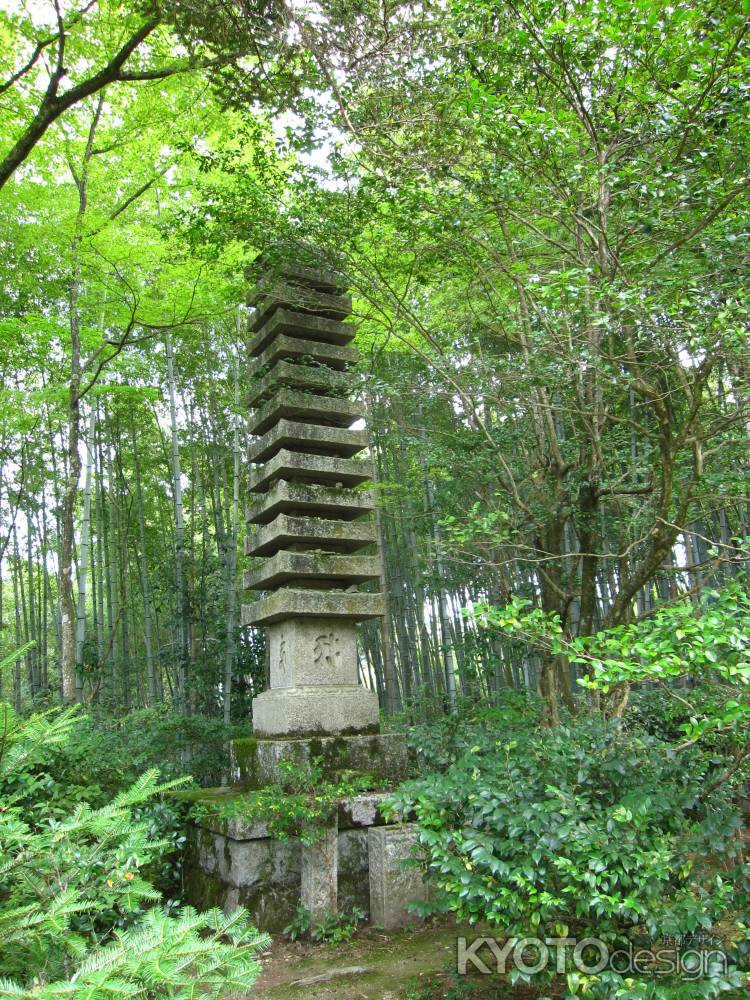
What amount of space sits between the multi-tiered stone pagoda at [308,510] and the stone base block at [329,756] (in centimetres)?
14

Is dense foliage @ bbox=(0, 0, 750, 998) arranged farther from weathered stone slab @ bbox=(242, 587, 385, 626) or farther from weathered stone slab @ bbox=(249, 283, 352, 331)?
weathered stone slab @ bbox=(242, 587, 385, 626)

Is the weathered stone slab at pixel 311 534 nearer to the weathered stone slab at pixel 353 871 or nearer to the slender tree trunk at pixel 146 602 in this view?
the weathered stone slab at pixel 353 871

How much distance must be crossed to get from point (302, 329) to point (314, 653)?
8.22ft

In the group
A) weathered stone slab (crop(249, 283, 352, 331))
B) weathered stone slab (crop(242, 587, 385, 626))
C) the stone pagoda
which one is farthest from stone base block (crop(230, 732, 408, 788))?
weathered stone slab (crop(249, 283, 352, 331))

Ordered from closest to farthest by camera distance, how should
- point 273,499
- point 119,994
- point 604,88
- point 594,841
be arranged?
1. point 119,994
2. point 594,841
3. point 604,88
4. point 273,499

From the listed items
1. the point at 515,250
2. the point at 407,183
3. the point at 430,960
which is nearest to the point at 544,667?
the point at 430,960

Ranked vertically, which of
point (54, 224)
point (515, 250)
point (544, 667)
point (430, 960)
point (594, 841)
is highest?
point (54, 224)

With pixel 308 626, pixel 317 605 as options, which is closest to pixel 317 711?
pixel 308 626

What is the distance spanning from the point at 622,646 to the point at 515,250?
356 centimetres

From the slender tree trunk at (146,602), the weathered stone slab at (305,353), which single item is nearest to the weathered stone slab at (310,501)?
the weathered stone slab at (305,353)

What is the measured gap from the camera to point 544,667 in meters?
5.16

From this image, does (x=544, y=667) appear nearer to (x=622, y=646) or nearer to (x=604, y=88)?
(x=622, y=646)

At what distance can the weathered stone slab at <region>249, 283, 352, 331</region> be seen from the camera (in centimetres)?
545

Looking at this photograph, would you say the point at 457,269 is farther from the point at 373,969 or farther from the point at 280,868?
the point at 373,969
